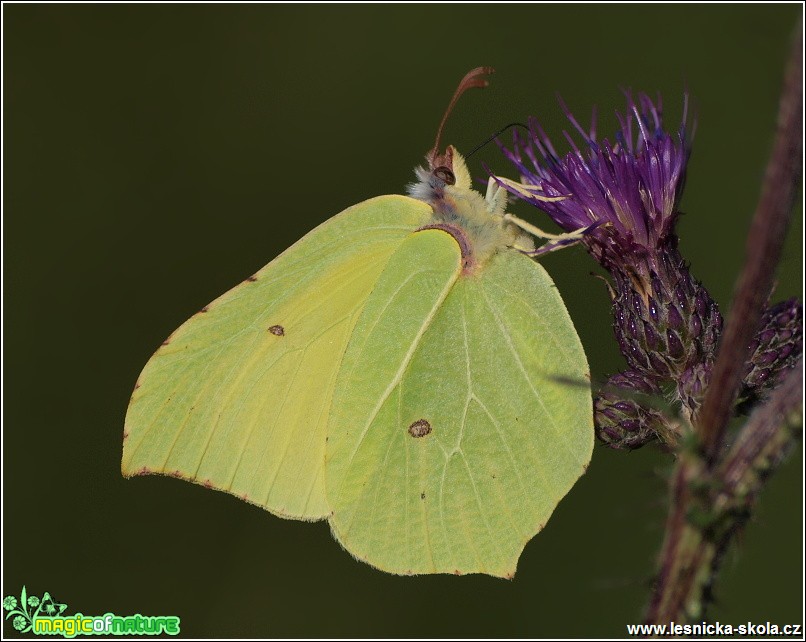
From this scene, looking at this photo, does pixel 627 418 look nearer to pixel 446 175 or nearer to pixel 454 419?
pixel 454 419

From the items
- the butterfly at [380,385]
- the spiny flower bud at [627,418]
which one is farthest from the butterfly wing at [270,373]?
the spiny flower bud at [627,418]

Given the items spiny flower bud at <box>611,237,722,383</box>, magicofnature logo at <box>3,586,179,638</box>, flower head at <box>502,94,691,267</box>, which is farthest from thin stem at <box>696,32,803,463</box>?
magicofnature logo at <box>3,586,179,638</box>

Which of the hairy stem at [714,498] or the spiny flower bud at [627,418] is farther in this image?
the spiny flower bud at [627,418]

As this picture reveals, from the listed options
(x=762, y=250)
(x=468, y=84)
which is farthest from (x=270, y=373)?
(x=762, y=250)

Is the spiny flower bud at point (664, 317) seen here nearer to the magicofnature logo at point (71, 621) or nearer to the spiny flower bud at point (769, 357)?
the spiny flower bud at point (769, 357)

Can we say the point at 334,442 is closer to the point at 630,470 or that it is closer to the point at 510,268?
the point at 510,268

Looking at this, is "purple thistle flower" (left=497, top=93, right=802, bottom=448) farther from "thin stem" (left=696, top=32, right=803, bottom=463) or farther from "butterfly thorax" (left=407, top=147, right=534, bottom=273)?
"thin stem" (left=696, top=32, right=803, bottom=463)

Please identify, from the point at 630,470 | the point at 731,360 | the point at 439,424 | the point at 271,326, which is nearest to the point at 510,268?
the point at 439,424
